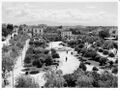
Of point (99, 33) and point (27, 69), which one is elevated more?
point (99, 33)

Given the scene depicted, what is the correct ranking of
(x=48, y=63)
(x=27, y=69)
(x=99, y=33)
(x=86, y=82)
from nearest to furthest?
1. (x=86, y=82)
2. (x=27, y=69)
3. (x=48, y=63)
4. (x=99, y=33)

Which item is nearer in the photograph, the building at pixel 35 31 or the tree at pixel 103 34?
the building at pixel 35 31

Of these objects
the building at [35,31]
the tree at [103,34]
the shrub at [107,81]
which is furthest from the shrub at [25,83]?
the tree at [103,34]

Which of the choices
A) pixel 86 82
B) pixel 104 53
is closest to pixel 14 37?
pixel 104 53

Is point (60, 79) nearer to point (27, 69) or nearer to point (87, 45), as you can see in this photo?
point (27, 69)

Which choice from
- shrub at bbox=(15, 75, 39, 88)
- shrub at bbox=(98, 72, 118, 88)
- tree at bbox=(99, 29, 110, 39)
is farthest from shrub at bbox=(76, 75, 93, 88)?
tree at bbox=(99, 29, 110, 39)

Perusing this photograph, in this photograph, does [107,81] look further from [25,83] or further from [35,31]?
[35,31]

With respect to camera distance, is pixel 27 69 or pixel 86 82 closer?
pixel 86 82

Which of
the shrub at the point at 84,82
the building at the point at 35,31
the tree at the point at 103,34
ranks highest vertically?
the building at the point at 35,31

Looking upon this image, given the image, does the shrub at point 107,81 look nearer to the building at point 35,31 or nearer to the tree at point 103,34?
the building at point 35,31

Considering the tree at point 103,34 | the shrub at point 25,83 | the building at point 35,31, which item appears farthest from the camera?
the tree at point 103,34

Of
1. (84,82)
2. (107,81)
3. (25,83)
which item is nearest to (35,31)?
(25,83)
